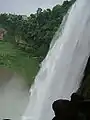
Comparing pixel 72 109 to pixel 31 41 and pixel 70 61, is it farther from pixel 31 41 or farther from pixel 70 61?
pixel 31 41

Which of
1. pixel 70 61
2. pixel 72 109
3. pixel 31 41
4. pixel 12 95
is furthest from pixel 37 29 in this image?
pixel 72 109


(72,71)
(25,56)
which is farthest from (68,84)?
(25,56)

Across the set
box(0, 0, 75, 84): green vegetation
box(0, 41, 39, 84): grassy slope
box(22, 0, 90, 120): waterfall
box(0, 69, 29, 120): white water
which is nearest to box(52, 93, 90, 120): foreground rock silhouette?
box(22, 0, 90, 120): waterfall

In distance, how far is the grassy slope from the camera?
7.99 metres

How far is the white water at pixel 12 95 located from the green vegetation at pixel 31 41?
0.31m

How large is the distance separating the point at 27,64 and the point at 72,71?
664 centimetres

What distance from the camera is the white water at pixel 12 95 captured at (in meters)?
5.20

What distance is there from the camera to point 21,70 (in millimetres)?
8188

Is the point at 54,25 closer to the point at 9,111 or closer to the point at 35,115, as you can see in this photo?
the point at 9,111

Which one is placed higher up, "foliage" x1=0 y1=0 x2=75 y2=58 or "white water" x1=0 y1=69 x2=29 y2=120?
"foliage" x1=0 y1=0 x2=75 y2=58

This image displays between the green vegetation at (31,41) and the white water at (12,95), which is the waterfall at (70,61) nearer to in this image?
the white water at (12,95)

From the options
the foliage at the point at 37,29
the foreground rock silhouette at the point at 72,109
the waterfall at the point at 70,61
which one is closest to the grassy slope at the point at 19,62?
the foliage at the point at 37,29

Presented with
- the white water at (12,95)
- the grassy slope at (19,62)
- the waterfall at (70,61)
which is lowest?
the white water at (12,95)

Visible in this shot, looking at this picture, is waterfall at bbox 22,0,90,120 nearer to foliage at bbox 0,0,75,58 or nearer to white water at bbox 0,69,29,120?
white water at bbox 0,69,29,120
